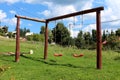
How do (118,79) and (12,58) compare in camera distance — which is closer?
(118,79)

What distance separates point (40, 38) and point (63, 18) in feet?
226

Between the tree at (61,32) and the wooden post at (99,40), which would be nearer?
the wooden post at (99,40)

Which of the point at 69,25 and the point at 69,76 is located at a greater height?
the point at 69,25

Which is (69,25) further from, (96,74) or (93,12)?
(96,74)

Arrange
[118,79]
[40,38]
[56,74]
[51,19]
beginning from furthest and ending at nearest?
[40,38] → [51,19] → [56,74] → [118,79]

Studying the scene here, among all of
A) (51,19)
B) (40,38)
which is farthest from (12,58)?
(40,38)

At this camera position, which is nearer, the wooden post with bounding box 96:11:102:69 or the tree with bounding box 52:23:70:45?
the wooden post with bounding box 96:11:102:69

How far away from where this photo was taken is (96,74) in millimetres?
11398

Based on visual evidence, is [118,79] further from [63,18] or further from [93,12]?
[63,18]

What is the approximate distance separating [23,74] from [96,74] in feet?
10.7

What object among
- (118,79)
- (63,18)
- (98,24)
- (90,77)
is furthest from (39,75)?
(63,18)

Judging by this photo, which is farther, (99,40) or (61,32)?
(61,32)

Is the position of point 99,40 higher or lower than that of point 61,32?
lower

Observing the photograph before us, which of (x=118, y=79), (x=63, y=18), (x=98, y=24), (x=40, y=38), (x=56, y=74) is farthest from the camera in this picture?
(x=40, y=38)
